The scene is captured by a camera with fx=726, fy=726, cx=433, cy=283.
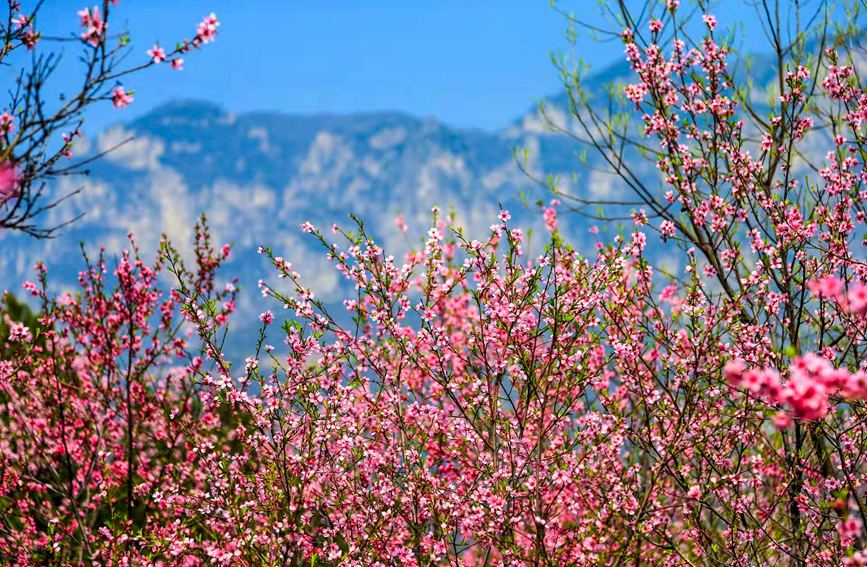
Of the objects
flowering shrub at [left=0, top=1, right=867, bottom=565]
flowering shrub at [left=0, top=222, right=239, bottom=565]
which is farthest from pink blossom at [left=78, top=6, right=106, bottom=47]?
flowering shrub at [left=0, top=222, right=239, bottom=565]

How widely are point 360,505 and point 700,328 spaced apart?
366 centimetres

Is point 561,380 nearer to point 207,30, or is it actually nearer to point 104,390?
point 207,30

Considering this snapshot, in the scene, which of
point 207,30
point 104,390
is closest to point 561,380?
point 207,30

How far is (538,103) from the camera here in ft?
31.3

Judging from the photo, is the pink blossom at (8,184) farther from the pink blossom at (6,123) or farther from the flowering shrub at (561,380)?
the flowering shrub at (561,380)

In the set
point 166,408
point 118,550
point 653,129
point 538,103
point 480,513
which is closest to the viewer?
point 480,513

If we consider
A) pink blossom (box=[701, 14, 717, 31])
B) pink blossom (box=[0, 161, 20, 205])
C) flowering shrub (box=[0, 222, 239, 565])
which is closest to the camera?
pink blossom (box=[0, 161, 20, 205])

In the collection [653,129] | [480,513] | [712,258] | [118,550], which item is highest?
[653,129]

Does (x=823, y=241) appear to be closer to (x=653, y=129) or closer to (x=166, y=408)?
(x=653, y=129)

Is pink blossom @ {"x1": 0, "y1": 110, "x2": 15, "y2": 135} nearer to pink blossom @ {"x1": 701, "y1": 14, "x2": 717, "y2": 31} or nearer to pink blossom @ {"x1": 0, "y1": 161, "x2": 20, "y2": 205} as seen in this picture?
pink blossom @ {"x1": 0, "y1": 161, "x2": 20, "y2": 205}

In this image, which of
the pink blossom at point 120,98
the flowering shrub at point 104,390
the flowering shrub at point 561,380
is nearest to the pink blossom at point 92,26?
the pink blossom at point 120,98

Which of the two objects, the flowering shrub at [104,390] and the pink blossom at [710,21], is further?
the flowering shrub at [104,390]

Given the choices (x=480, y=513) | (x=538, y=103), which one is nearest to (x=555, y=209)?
(x=538, y=103)

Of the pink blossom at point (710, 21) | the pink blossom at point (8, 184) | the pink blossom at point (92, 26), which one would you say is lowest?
the pink blossom at point (8, 184)
